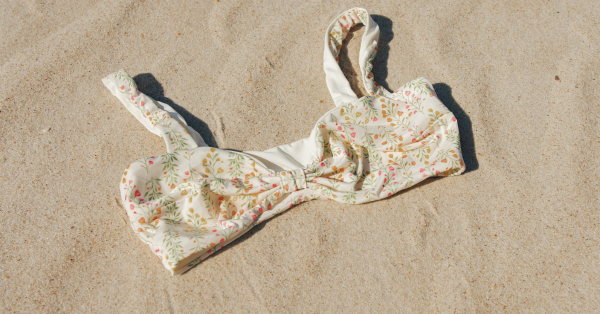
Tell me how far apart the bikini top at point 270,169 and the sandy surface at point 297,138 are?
124 mm

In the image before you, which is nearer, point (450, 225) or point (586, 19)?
point (450, 225)

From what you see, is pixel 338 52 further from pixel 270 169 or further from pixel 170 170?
pixel 170 170

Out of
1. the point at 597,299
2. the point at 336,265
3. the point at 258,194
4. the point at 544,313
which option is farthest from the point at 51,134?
the point at 597,299

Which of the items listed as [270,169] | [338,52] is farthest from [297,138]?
[338,52]

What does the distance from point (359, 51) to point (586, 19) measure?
1.42 meters

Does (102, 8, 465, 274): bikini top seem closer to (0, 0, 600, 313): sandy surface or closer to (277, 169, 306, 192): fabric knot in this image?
(277, 169, 306, 192): fabric knot

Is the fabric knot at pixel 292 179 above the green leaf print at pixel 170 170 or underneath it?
underneath

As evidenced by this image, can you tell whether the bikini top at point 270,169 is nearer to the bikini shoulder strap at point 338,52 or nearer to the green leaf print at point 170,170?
the green leaf print at point 170,170

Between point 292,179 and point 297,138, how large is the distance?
0.36 m

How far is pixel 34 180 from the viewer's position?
2.09 m

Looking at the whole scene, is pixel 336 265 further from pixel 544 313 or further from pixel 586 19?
pixel 586 19

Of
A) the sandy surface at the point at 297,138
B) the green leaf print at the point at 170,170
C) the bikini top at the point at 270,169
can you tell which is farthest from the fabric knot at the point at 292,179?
the green leaf print at the point at 170,170

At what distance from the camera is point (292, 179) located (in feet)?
6.37

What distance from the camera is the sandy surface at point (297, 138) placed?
184 centimetres
